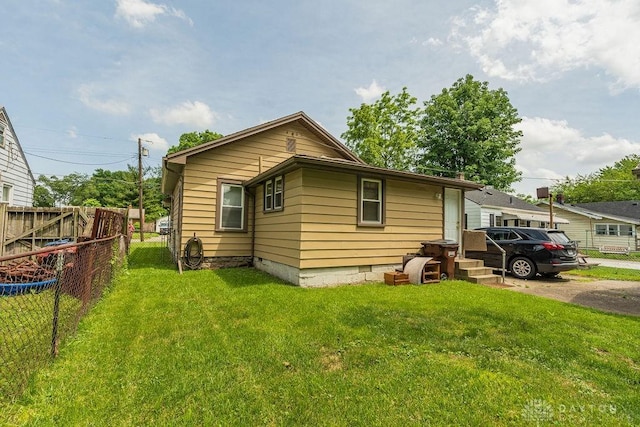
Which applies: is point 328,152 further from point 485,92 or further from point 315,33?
point 485,92

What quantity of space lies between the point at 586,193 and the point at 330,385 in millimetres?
54662

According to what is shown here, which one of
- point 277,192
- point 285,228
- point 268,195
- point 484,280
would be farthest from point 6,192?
point 484,280

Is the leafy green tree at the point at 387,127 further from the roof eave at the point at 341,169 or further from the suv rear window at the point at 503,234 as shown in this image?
the roof eave at the point at 341,169

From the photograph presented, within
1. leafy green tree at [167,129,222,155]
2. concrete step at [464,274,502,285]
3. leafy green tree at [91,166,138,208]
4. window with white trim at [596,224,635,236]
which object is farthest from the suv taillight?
leafy green tree at [91,166,138,208]

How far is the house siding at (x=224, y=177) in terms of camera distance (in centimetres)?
868

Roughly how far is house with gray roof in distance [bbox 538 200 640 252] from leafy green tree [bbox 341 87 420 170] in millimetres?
14790

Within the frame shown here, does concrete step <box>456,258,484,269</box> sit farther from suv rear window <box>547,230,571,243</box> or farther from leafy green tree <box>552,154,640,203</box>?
leafy green tree <box>552,154,640,203</box>

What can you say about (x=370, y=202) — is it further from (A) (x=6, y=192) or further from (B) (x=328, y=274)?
(A) (x=6, y=192)

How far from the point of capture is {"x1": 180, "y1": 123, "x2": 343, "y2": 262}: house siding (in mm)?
8680

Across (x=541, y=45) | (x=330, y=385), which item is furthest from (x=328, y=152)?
(x=330, y=385)

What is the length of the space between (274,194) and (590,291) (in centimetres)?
832

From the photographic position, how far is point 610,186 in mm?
39406

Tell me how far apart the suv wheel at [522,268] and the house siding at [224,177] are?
24.3ft

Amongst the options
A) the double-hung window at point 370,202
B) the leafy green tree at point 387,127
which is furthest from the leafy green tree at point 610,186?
the double-hung window at point 370,202
